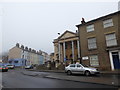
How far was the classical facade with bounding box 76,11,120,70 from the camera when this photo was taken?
18328 millimetres

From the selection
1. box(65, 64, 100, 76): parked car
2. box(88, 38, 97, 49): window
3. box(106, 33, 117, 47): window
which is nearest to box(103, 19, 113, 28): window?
box(106, 33, 117, 47): window

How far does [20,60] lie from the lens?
55906 mm

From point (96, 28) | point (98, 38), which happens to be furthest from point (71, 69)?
point (96, 28)

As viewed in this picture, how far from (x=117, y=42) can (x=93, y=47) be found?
14.5 feet

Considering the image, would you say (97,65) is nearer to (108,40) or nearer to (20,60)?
(108,40)

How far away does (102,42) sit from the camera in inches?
780

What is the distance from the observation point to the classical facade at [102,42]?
60.1ft

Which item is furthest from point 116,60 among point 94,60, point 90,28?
point 90,28

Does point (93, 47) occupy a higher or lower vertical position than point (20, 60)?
higher

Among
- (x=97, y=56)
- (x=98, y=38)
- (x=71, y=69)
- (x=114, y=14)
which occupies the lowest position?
(x=71, y=69)

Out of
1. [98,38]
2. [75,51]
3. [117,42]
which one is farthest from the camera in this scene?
[75,51]

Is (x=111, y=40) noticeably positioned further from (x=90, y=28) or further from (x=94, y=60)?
(x=90, y=28)

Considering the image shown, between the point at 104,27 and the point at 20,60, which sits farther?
the point at 20,60

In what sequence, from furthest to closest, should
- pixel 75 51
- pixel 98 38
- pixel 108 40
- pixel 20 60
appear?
pixel 20 60 → pixel 75 51 → pixel 98 38 → pixel 108 40
